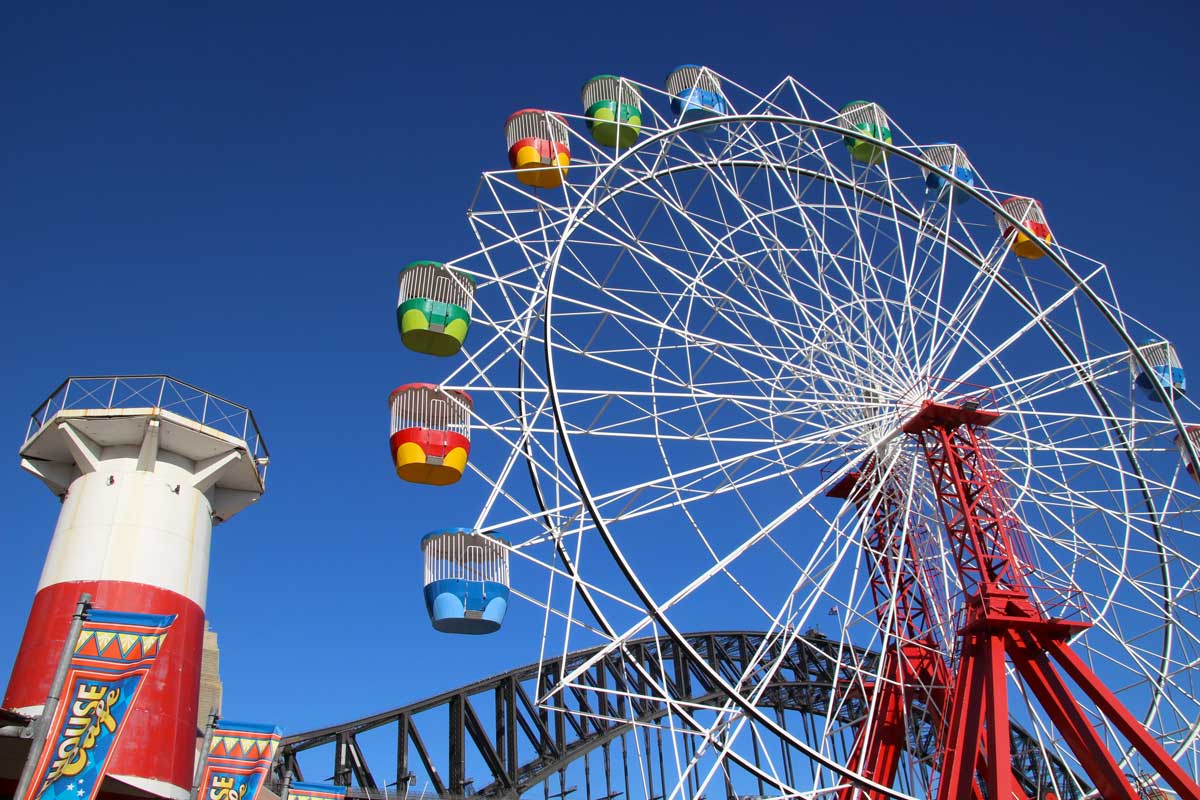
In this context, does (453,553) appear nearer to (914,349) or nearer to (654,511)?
(654,511)

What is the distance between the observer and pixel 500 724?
40406 mm

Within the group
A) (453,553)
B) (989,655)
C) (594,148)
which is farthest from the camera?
(594,148)

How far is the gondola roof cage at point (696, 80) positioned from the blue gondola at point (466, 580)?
11578 mm

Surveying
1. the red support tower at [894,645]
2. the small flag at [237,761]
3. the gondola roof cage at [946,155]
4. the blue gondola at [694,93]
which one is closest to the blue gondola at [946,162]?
the gondola roof cage at [946,155]

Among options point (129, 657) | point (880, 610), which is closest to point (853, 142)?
point (880, 610)

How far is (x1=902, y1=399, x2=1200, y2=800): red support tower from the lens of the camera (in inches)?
653

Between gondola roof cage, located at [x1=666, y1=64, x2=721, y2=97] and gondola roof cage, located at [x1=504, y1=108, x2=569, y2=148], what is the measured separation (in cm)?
322

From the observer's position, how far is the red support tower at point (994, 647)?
16.6 m

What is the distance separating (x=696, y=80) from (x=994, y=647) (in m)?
13.9

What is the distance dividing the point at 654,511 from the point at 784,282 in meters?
6.32

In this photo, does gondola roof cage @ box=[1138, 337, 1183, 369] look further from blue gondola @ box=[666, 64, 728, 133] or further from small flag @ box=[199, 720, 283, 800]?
small flag @ box=[199, 720, 283, 800]

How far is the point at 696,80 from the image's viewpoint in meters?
24.9

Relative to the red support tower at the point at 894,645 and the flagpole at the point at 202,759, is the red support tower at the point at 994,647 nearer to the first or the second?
the red support tower at the point at 894,645

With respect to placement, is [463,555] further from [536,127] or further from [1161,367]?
[1161,367]
